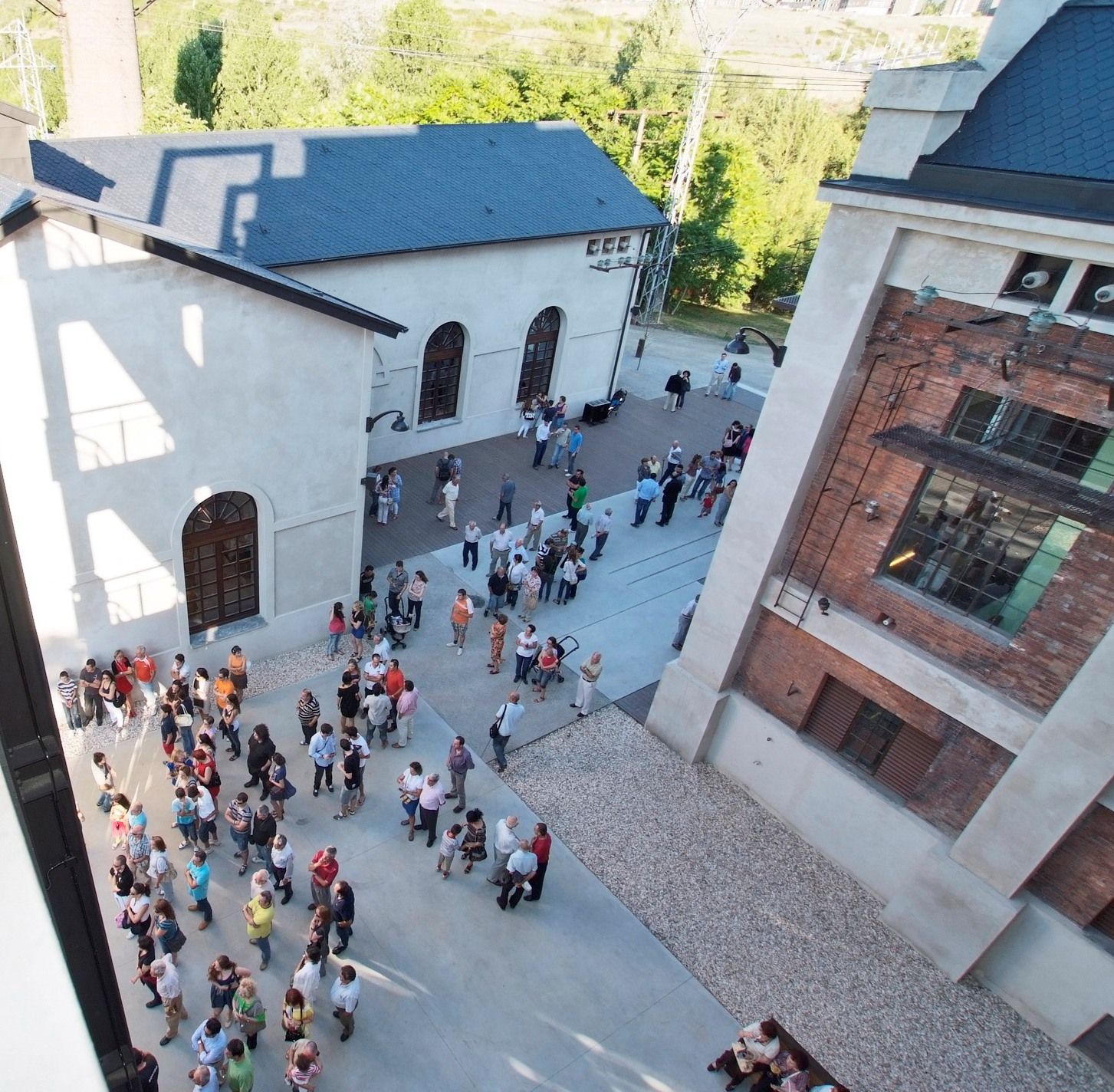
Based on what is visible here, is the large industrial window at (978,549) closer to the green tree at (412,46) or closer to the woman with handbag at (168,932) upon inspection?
the woman with handbag at (168,932)

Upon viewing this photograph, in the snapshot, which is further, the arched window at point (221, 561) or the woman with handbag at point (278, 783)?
the arched window at point (221, 561)

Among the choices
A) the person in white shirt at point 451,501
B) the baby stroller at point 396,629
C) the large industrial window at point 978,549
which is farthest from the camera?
the person in white shirt at point 451,501

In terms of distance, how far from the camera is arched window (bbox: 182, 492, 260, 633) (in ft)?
40.3

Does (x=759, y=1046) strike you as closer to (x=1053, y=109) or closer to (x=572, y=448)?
(x=1053, y=109)

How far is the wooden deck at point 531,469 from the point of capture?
18094 millimetres

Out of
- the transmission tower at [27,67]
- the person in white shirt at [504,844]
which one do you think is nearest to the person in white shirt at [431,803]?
the person in white shirt at [504,844]

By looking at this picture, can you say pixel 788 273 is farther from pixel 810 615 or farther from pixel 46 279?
pixel 46 279

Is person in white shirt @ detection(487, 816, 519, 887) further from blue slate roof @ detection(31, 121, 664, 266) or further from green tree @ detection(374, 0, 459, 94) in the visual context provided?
green tree @ detection(374, 0, 459, 94)

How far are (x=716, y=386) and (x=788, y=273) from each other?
1616 centimetres

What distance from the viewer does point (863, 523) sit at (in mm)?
10477

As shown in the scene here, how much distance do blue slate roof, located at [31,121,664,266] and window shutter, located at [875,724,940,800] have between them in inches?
552

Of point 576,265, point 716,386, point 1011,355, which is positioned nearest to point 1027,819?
point 1011,355

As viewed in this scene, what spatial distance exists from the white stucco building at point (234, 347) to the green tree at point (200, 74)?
115 feet

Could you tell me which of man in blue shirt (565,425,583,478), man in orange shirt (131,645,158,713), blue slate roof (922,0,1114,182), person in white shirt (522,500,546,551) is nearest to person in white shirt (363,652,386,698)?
man in orange shirt (131,645,158,713)
